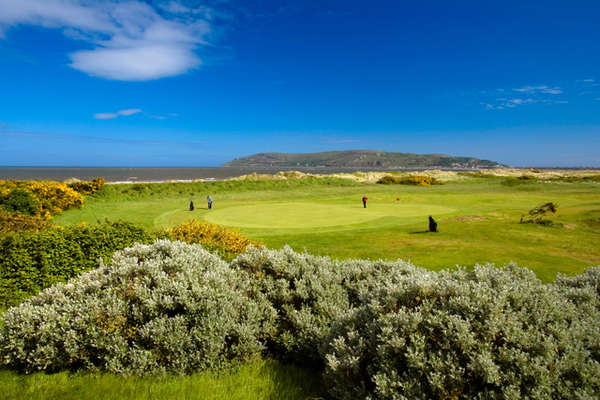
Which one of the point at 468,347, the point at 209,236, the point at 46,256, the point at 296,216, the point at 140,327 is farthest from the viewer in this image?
the point at 296,216

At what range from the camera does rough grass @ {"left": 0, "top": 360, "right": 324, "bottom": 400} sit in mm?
3844

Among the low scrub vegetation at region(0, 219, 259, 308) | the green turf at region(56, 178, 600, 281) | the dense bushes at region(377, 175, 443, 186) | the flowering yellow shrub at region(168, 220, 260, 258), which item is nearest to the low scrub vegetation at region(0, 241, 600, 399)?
the low scrub vegetation at region(0, 219, 259, 308)

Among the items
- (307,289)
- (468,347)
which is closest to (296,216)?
(307,289)

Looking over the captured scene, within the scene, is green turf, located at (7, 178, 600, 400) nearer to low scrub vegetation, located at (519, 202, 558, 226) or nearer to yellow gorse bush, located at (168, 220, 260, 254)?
low scrub vegetation, located at (519, 202, 558, 226)

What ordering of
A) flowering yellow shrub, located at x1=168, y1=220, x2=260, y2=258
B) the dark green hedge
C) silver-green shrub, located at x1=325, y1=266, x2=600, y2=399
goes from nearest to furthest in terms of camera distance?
silver-green shrub, located at x1=325, y1=266, x2=600, y2=399, the dark green hedge, flowering yellow shrub, located at x1=168, y1=220, x2=260, y2=258

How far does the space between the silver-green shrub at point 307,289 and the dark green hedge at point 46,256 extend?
4.73 metres

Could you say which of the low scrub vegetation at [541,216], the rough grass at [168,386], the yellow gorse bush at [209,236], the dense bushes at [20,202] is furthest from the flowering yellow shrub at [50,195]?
the low scrub vegetation at [541,216]

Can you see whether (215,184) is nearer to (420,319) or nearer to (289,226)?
(289,226)

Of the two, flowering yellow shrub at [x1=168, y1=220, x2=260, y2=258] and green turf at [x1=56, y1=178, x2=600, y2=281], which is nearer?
flowering yellow shrub at [x1=168, y1=220, x2=260, y2=258]

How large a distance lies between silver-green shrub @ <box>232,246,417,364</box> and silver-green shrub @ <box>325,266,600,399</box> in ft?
2.37

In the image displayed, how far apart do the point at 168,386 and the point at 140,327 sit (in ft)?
3.41

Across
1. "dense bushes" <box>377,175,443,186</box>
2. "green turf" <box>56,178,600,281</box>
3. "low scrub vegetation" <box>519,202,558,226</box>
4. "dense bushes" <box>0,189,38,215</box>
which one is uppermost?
"dense bushes" <box>377,175,443,186</box>

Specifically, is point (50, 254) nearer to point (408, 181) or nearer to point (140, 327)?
point (140, 327)

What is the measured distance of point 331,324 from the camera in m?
4.81
